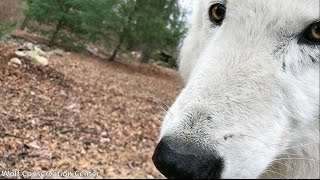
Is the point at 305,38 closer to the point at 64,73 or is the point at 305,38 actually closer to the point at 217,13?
the point at 217,13

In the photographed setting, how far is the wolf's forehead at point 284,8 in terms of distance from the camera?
1.58 metres

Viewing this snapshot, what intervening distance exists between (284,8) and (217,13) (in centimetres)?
51

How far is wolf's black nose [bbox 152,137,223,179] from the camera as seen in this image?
1.15 m

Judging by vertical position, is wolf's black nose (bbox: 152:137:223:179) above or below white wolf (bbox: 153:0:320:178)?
below

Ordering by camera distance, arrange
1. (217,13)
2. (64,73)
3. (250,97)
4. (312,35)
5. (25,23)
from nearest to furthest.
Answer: (25,23) → (64,73) → (250,97) → (312,35) → (217,13)

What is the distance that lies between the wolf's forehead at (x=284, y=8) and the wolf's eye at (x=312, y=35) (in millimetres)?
50

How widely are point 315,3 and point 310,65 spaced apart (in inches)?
12.3

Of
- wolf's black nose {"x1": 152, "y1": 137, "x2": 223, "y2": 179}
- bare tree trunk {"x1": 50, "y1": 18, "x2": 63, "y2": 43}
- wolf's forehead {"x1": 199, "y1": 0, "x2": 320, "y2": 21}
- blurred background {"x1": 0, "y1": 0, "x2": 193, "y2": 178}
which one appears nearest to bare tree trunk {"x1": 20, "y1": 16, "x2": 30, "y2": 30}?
blurred background {"x1": 0, "y1": 0, "x2": 193, "y2": 178}

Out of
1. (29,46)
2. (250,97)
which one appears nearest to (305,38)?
(250,97)

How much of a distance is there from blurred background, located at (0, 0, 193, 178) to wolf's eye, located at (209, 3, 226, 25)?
0.15m

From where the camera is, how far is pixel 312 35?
1667 millimetres

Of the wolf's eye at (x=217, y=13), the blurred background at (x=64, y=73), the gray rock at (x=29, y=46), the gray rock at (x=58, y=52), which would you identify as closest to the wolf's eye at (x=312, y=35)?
the wolf's eye at (x=217, y=13)

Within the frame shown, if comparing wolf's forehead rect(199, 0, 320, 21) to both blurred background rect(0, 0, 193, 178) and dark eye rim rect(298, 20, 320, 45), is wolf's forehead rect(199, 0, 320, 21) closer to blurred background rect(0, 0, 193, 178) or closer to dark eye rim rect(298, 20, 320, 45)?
dark eye rim rect(298, 20, 320, 45)

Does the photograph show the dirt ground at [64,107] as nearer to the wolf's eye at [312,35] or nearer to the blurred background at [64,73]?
the blurred background at [64,73]
